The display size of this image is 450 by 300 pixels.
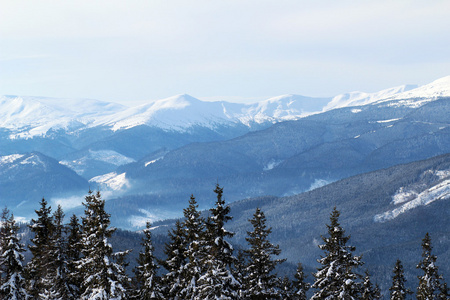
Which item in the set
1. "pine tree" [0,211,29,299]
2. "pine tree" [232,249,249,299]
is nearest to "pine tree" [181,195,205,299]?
"pine tree" [232,249,249,299]

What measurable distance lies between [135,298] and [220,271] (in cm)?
1246

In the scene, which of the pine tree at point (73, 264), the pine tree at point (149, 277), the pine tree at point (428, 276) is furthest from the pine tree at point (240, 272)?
the pine tree at point (428, 276)

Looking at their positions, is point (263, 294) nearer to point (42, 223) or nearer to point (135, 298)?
point (135, 298)

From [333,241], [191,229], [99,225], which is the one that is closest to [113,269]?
[99,225]

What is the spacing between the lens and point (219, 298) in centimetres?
4866

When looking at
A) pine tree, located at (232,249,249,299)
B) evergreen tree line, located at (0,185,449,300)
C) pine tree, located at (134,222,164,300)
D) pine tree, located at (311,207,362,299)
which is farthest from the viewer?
pine tree, located at (134,222,164,300)

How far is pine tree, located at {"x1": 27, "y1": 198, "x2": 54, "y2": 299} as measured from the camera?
176ft

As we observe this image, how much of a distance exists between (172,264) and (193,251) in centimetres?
478

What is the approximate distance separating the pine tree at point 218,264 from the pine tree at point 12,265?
17689 mm

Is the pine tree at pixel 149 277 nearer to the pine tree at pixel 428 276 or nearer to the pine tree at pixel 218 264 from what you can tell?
the pine tree at pixel 218 264

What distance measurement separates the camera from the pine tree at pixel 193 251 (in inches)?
1998

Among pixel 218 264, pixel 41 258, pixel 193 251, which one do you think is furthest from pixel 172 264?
pixel 41 258

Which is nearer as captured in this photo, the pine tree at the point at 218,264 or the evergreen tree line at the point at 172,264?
the evergreen tree line at the point at 172,264

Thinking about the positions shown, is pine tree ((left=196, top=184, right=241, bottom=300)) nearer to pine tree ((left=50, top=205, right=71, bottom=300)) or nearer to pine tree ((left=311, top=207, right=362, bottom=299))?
pine tree ((left=311, top=207, right=362, bottom=299))
